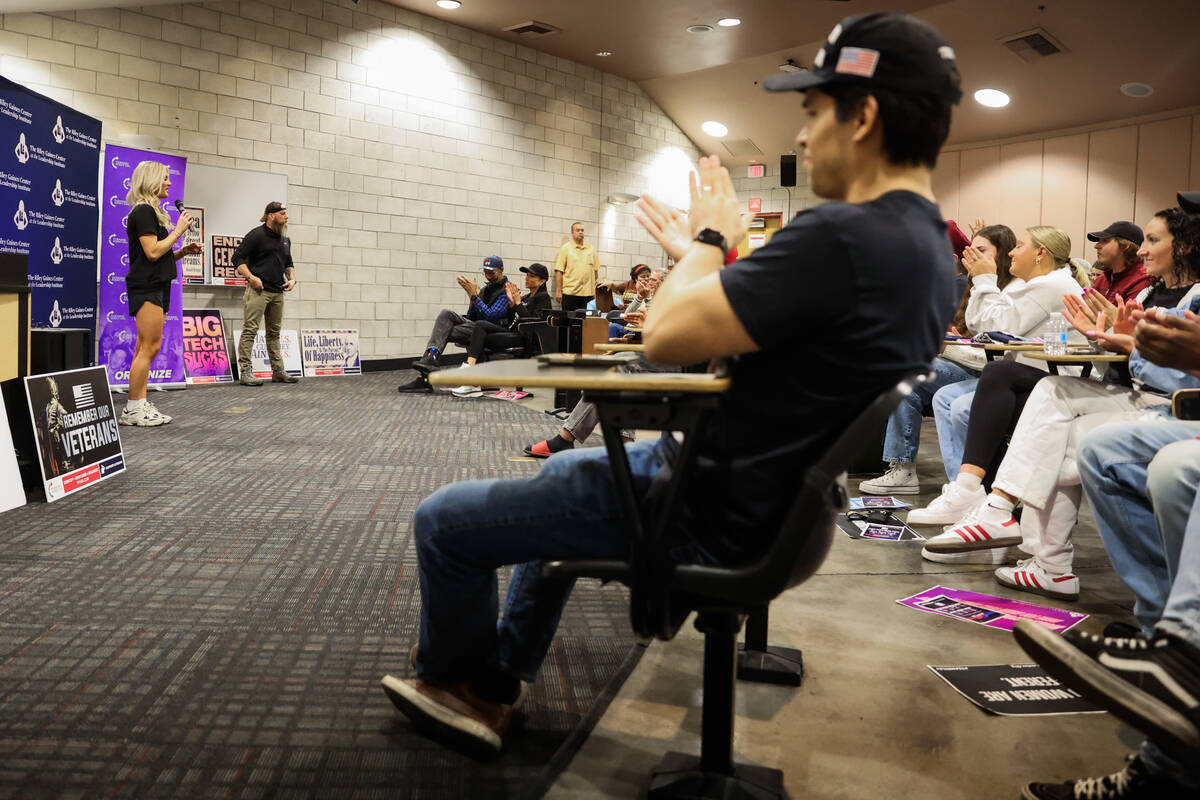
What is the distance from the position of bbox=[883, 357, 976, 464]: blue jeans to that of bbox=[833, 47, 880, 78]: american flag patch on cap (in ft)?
9.29

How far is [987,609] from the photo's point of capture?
7.50ft

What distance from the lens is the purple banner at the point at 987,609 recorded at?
2189mm

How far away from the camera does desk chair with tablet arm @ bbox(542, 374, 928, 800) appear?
1064 millimetres

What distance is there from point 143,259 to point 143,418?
0.94m

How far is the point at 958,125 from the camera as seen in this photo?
10008 mm

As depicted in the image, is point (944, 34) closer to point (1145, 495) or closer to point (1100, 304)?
point (1100, 304)

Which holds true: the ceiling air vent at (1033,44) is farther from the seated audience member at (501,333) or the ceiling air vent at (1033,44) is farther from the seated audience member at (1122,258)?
the seated audience member at (1122,258)

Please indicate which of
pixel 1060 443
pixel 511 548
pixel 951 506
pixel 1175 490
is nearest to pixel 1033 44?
pixel 951 506

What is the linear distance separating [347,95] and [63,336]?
6.05 metres

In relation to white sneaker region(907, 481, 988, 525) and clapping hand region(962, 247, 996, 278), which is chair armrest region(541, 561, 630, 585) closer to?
white sneaker region(907, 481, 988, 525)

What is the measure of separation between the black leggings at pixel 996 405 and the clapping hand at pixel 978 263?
842 millimetres

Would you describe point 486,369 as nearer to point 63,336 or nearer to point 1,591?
point 1,591

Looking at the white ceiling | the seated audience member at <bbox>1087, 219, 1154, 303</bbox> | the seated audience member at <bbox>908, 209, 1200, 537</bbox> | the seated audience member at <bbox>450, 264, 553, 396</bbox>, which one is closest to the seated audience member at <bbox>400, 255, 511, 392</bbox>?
the seated audience member at <bbox>450, 264, 553, 396</bbox>

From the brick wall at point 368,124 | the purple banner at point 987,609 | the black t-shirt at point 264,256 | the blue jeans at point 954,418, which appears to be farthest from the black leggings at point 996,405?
the brick wall at point 368,124
